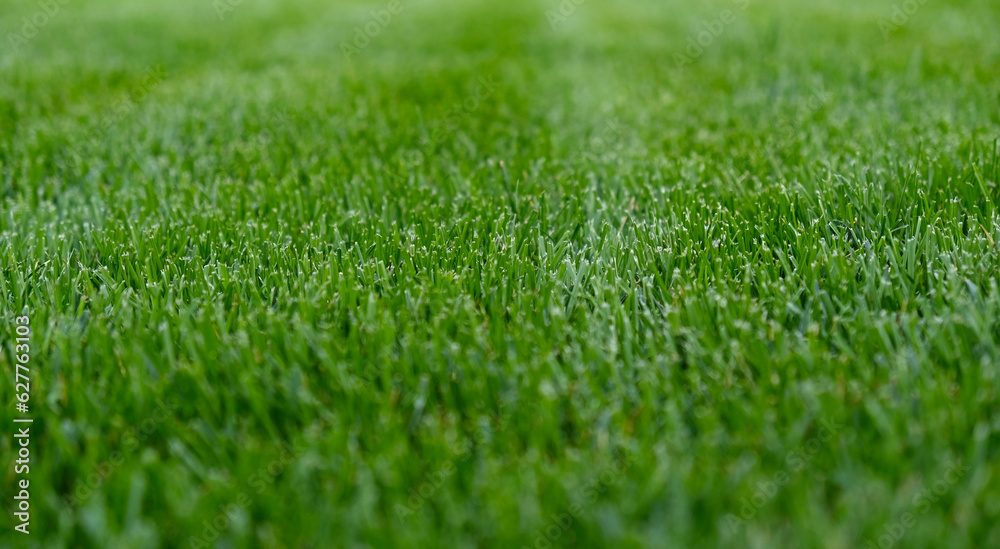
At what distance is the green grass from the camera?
142cm

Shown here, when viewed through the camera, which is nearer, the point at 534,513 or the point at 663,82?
the point at 534,513

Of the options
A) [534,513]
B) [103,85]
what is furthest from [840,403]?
[103,85]

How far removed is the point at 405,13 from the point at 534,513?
6.75m

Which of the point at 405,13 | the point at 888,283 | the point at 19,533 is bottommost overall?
the point at 19,533

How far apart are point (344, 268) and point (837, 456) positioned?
4.62ft

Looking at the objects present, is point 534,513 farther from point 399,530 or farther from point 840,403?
point 840,403

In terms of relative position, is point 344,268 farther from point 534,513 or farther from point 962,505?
point 962,505

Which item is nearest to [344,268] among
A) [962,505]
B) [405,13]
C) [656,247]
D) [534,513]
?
[656,247]

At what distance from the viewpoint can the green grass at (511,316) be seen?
4.64ft

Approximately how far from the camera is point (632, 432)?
160 centimetres

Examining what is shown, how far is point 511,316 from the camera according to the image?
6.61 ft

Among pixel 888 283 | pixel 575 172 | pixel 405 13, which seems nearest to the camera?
pixel 888 283

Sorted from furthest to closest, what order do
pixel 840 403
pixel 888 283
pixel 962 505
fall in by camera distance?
pixel 888 283 < pixel 840 403 < pixel 962 505

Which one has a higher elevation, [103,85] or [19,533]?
[103,85]
